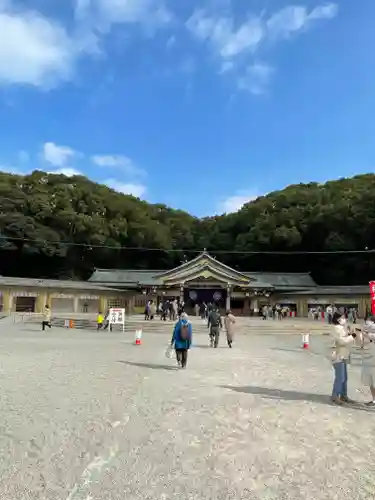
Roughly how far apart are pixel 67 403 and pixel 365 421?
15.3 ft

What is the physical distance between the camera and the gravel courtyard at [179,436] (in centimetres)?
420

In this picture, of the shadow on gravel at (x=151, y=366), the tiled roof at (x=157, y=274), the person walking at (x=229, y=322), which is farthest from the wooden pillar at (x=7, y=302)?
the shadow on gravel at (x=151, y=366)

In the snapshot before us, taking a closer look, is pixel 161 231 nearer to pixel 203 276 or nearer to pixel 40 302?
pixel 203 276

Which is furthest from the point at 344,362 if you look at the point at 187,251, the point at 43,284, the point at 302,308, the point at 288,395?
the point at 187,251

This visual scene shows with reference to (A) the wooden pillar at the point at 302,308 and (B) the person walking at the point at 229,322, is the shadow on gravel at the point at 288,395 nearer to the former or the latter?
(B) the person walking at the point at 229,322

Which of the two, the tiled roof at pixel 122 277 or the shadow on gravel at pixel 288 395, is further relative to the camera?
the tiled roof at pixel 122 277

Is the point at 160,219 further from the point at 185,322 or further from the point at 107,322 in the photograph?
the point at 185,322

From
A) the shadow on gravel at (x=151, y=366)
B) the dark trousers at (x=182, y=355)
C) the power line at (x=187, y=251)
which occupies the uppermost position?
the power line at (x=187, y=251)

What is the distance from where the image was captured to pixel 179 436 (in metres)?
5.71

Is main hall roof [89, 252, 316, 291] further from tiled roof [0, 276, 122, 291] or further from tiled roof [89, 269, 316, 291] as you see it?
tiled roof [0, 276, 122, 291]

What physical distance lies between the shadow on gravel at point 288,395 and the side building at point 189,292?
3408cm

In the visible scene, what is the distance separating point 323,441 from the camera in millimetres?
5633

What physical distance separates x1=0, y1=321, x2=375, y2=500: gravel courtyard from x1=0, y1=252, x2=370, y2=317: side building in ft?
107

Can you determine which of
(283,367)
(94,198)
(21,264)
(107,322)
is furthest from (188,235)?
(283,367)
